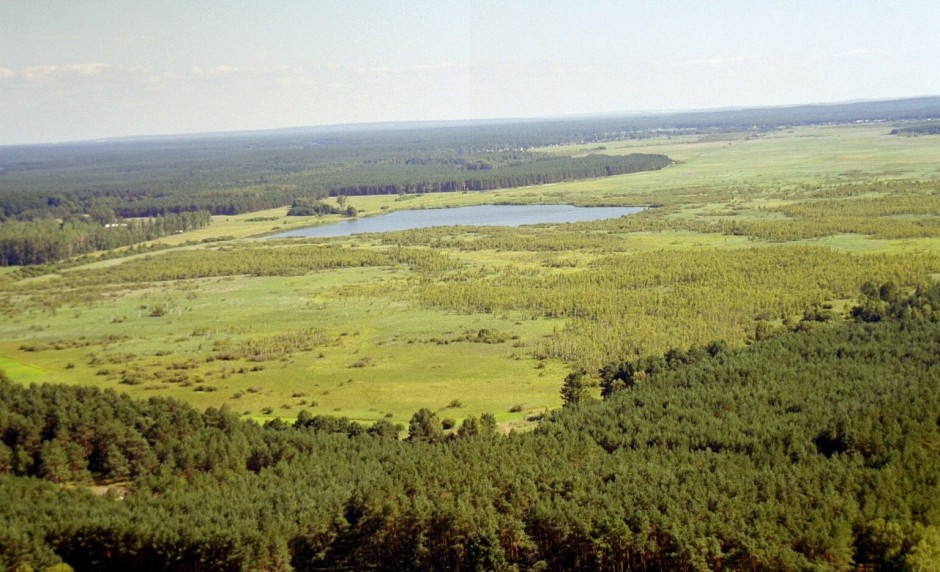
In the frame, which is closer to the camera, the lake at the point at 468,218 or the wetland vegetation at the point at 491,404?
Answer: the wetland vegetation at the point at 491,404

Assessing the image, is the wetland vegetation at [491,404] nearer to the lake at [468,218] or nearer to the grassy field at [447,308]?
the grassy field at [447,308]

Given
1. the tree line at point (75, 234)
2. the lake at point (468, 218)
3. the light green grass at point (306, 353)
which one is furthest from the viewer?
the lake at point (468, 218)

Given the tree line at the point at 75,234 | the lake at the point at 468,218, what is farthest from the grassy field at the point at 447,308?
the lake at the point at 468,218

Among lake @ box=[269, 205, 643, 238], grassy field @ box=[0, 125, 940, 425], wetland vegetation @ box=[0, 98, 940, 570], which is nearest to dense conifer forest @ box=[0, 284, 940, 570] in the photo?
wetland vegetation @ box=[0, 98, 940, 570]

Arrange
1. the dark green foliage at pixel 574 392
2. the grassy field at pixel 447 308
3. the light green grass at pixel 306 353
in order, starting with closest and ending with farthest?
1. the dark green foliage at pixel 574 392
2. the light green grass at pixel 306 353
3. the grassy field at pixel 447 308

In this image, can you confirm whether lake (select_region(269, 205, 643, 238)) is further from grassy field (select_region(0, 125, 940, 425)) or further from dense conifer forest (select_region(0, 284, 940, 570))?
dense conifer forest (select_region(0, 284, 940, 570))

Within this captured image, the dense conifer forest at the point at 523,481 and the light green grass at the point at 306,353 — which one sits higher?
the dense conifer forest at the point at 523,481

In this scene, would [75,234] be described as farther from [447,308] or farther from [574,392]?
[574,392]
